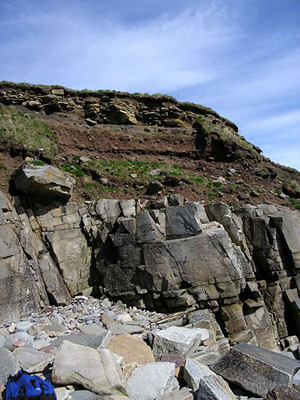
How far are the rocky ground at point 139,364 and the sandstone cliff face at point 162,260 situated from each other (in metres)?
1.96

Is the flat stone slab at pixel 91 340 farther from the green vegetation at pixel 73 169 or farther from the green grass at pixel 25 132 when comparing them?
the green grass at pixel 25 132

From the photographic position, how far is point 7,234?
986cm

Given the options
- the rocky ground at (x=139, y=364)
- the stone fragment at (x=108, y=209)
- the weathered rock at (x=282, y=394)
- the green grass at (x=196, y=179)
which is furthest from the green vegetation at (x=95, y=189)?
the weathered rock at (x=282, y=394)

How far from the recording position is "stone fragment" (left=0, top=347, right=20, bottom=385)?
15.6ft

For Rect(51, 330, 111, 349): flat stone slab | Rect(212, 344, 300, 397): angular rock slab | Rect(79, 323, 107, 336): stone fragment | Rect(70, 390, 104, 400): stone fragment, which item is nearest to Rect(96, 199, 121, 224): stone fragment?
Rect(79, 323, 107, 336): stone fragment

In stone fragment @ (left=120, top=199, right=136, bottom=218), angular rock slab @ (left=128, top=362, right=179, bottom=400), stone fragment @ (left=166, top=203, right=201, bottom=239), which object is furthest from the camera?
stone fragment @ (left=120, top=199, right=136, bottom=218)

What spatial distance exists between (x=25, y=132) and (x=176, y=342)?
12.0 m

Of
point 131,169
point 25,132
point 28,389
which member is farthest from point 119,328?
point 25,132

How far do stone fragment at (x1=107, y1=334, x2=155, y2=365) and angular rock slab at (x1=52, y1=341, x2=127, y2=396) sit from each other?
1.07 meters

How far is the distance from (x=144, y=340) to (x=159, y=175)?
9.17 metres

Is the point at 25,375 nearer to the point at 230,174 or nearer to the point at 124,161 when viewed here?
the point at 124,161

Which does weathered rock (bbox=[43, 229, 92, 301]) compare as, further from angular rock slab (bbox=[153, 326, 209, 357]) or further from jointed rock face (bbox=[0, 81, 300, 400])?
angular rock slab (bbox=[153, 326, 209, 357])

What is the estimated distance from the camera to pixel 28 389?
4.22 m

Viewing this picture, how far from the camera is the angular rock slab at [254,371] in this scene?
537 cm
